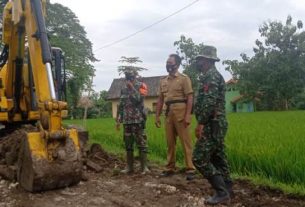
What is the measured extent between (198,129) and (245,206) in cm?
105

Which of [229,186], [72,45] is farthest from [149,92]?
[229,186]

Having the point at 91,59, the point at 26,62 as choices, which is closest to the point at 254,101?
the point at 91,59

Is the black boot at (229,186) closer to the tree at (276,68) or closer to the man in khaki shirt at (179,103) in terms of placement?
the man in khaki shirt at (179,103)

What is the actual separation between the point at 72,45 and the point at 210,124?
25441mm

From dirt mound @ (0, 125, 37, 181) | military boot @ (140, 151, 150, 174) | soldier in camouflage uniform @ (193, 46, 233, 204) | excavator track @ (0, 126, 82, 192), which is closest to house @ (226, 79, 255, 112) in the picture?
military boot @ (140, 151, 150, 174)

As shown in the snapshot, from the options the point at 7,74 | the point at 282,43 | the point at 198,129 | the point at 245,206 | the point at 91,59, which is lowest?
the point at 245,206

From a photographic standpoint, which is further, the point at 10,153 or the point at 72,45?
the point at 72,45

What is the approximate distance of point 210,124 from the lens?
18.2ft

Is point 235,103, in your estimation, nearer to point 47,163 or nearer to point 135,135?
point 135,135

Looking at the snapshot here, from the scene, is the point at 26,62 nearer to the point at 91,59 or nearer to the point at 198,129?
the point at 198,129

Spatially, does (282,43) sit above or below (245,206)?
above

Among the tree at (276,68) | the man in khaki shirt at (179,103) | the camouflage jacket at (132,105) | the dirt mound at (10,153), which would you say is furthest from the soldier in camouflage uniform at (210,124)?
the tree at (276,68)

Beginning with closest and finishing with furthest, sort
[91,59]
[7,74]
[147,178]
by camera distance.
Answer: [147,178]
[7,74]
[91,59]

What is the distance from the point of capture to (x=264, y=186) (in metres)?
6.25
